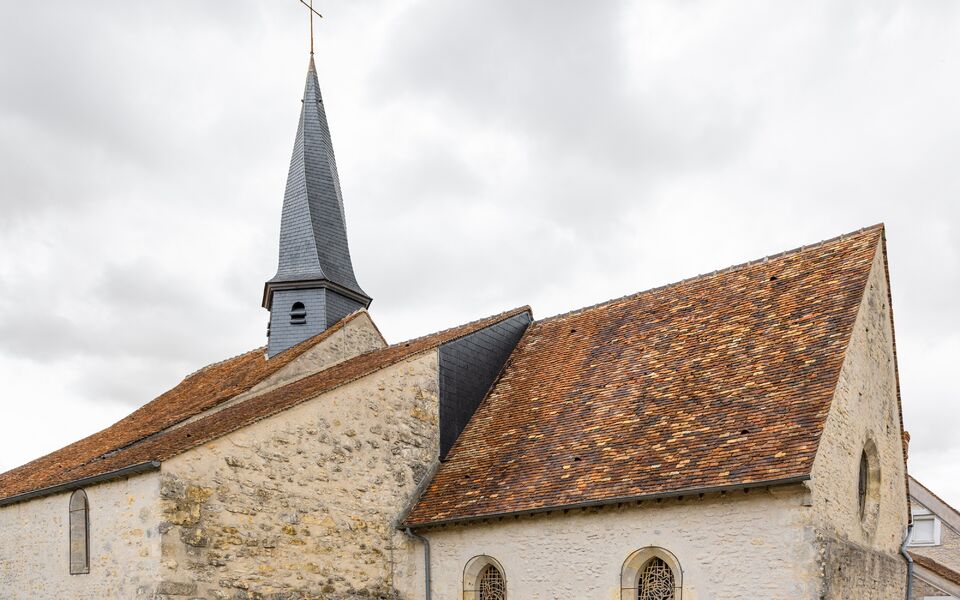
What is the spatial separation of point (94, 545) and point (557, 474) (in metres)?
6.26

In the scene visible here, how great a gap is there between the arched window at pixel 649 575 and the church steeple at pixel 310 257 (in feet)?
35.2

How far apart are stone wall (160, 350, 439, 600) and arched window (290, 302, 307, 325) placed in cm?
624

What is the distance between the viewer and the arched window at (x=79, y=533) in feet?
36.7

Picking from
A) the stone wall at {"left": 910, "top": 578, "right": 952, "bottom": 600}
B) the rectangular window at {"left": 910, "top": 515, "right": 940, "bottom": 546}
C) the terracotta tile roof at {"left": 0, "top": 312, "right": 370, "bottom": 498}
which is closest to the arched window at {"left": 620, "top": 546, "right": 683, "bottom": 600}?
the stone wall at {"left": 910, "top": 578, "right": 952, "bottom": 600}

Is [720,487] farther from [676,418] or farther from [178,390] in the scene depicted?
[178,390]

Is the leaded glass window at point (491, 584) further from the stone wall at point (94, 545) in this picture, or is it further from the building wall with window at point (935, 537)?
the building wall with window at point (935, 537)

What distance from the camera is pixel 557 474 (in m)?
11.1

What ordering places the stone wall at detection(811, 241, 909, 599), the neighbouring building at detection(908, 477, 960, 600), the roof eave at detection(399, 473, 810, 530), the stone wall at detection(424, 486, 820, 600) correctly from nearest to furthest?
the roof eave at detection(399, 473, 810, 530) → the stone wall at detection(424, 486, 820, 600) → the stone wall at detection(811, 241, 909, 599) → the neighbouring building at detection(908, 477, 960, 600)

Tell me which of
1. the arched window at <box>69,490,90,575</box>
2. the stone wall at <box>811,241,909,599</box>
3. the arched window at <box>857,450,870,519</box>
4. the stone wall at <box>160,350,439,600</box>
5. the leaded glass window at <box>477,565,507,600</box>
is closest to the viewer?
the stone wall at <box>811,241,909,599</box>

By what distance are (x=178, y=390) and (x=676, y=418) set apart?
15.1m

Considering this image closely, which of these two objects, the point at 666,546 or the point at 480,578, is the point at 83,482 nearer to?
the point at 480,578

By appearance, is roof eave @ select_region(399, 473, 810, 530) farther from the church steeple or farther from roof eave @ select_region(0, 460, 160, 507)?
the church steeple

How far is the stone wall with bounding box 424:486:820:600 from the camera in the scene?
8.86 meters

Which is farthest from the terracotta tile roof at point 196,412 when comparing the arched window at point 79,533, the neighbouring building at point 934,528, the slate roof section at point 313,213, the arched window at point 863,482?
the neighbouring building at point 934,528
